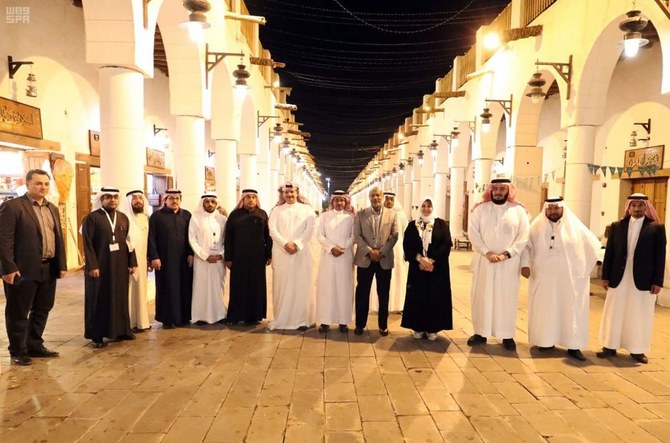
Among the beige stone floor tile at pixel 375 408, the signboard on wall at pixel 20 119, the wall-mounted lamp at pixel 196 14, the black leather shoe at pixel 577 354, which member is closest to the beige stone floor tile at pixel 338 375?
the beige stone floor tile at pixel 375 408

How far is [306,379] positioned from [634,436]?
242 centimetres

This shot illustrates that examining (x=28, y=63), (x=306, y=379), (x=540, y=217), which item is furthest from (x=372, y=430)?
(x=28, y=63)

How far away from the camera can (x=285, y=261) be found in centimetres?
551

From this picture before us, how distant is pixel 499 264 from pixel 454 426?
2202 millimetres

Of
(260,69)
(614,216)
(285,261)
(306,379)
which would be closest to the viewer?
(306,379)

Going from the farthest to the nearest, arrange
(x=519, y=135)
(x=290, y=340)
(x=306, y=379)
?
(x=519, y=135) → (x=290, y=340) → (x=306, y=379)

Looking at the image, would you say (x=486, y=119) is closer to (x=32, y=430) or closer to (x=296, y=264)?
(x=296, y=264)

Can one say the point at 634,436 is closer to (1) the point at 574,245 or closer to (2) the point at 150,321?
(1) the point at 574,245

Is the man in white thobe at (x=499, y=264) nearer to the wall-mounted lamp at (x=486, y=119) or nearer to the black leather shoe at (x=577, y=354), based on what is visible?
the black leather shoe at (x=577, y=354)

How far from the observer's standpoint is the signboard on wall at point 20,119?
6.89 m

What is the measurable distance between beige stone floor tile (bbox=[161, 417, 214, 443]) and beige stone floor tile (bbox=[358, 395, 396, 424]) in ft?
3.58

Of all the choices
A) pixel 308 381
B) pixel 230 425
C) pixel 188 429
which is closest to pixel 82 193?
pixel 308 381

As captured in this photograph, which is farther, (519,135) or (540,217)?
(519,135)

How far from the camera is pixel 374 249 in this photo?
522 cm
